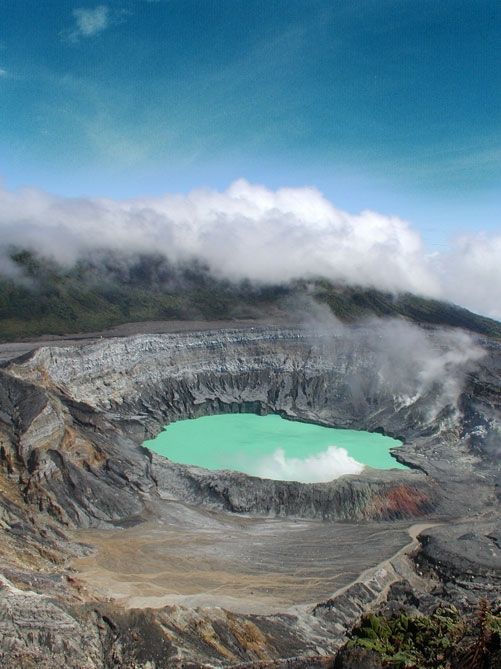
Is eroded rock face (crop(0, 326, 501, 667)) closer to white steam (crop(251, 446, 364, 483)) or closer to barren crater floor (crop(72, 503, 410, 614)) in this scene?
barren crater floor (crop(72, 503, 410, 614))

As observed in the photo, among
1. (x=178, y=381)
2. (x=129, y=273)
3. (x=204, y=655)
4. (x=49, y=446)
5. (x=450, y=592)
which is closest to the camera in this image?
(x=204, y=655)

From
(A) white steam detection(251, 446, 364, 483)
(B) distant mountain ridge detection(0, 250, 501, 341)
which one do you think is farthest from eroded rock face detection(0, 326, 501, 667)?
(B) distant mountain ridge detection(0, 250, 501, 341)

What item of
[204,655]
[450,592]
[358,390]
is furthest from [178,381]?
[204,655]

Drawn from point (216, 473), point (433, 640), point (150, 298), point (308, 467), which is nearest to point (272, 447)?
point (308, 467)

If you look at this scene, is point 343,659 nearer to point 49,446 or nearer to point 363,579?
point 363,579

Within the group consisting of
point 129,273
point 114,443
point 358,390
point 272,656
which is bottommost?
point 272,656

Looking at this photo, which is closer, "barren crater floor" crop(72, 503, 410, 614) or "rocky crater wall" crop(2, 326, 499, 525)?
"barren crater floor" crop(72, 503, 410, 614)
